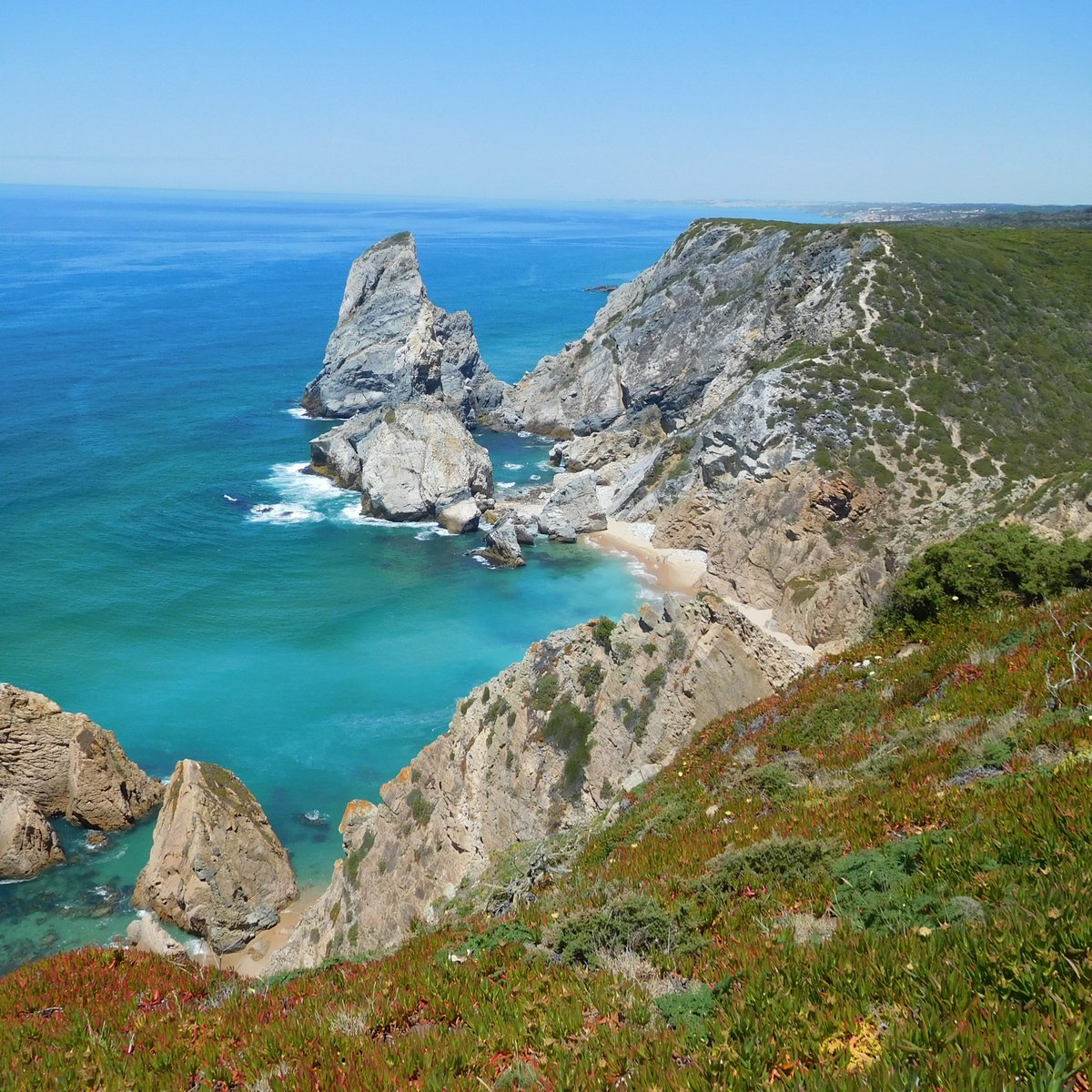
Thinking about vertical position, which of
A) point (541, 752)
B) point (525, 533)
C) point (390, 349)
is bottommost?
point (525, 533)

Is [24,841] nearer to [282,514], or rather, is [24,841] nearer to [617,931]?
[617,931]

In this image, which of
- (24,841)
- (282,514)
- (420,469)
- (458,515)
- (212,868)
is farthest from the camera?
(420,469)

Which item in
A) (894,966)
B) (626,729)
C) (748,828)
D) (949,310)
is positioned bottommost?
(626,729)

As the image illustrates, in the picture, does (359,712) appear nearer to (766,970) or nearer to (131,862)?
(131,862)

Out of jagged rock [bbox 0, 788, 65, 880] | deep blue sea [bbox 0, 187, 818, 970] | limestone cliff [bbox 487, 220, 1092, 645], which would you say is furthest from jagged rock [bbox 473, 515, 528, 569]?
jagged rock [bbox 0, 788, 65, 880]

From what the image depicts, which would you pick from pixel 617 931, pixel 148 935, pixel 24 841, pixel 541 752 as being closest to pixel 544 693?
pixel 541 752

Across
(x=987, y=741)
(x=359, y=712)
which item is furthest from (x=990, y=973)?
(x=359, y=712)

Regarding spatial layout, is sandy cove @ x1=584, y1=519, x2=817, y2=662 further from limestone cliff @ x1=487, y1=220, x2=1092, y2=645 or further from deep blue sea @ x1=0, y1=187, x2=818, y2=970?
deep blue sea @ x1=0, y1=187, x2=818, y2=970

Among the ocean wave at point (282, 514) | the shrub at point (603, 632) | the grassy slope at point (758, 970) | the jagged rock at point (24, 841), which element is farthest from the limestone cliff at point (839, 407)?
the jagged rock at point (24, 841)
